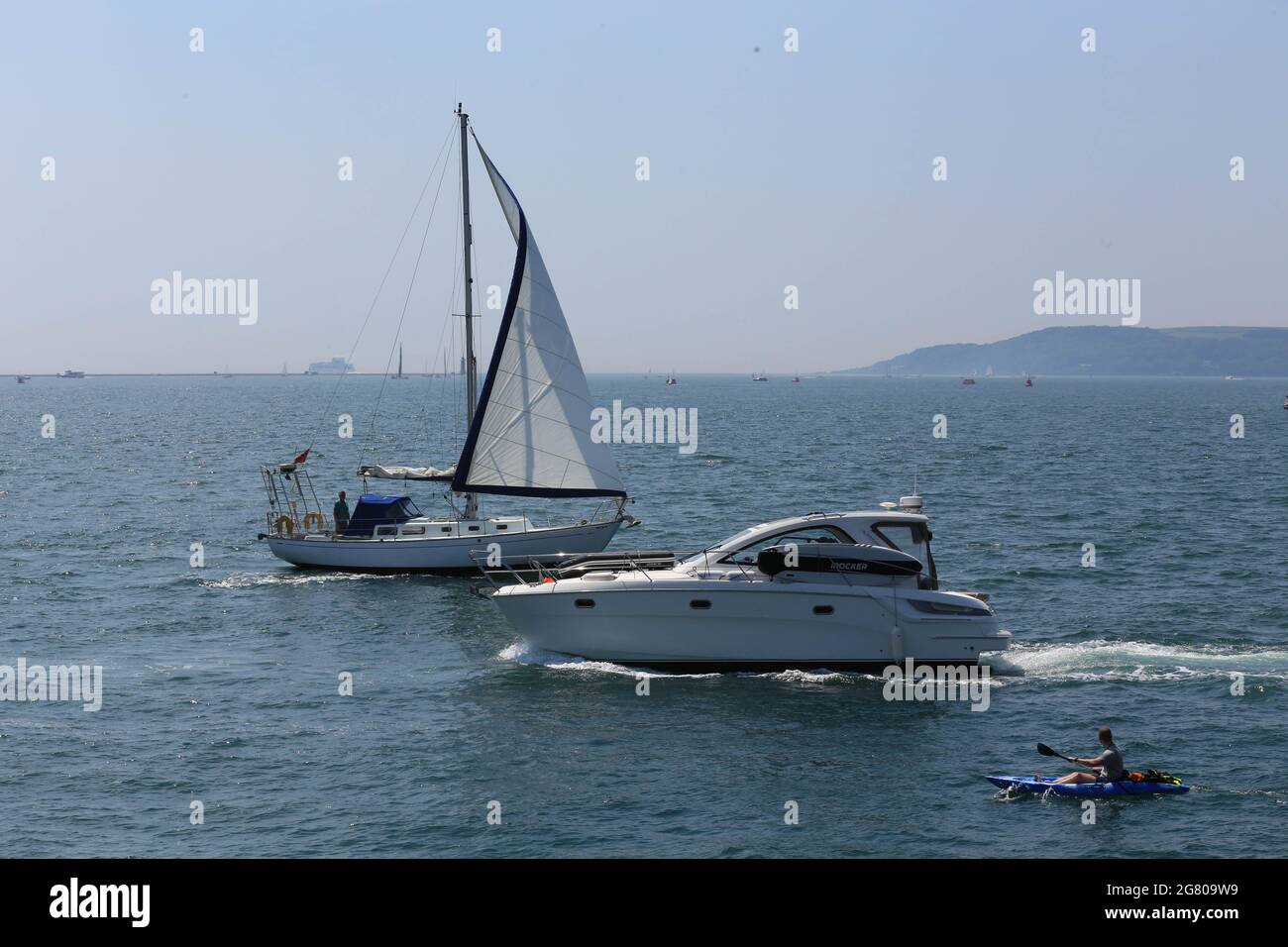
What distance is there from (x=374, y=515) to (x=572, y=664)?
17235 mm

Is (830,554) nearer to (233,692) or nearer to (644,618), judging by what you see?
(644,618)

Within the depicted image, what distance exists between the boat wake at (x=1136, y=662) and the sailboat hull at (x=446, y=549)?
16.0 metres

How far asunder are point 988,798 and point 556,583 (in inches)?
456

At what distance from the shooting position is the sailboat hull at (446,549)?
42.4 meters

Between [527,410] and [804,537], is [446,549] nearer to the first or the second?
[527,410]

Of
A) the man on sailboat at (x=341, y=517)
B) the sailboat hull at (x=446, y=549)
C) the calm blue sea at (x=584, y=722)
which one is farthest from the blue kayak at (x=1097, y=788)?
the man on sailboat at (x=341, y=517)

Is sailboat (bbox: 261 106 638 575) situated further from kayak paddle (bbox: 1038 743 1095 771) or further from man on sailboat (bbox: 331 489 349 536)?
kayak paddle (bbox: 1038 743 1095 771)

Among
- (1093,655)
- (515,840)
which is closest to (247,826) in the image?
(515,840)

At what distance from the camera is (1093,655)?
99.9 ft

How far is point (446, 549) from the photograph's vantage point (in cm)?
4300

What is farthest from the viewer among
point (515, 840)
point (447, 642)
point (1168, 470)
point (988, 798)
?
point (1168, 470)

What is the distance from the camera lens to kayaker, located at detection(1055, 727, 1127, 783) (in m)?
21.6
